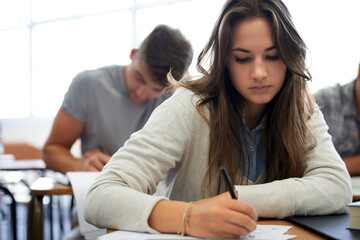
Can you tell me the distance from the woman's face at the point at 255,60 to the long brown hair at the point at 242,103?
2cm

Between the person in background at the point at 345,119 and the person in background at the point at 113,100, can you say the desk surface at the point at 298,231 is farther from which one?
the person in background at the point at 345,119

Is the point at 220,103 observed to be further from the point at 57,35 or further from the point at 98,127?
the point at 57,35

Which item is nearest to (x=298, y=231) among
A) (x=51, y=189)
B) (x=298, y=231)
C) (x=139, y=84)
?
(x=298, y=231)

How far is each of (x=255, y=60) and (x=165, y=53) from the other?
2.92 feet

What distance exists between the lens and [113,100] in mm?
2238

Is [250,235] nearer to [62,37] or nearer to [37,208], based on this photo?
[37,208]

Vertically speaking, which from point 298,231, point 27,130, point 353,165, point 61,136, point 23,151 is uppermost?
point 298,231

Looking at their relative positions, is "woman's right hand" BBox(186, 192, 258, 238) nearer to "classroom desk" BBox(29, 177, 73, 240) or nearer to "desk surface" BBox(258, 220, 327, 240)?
"desk surface" BBox(258, 220, 327, 240)

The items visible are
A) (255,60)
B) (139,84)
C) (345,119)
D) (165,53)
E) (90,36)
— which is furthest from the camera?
(90,36)

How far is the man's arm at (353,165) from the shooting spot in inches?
85.6

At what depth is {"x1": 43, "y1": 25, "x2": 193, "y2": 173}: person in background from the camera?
6.60ft

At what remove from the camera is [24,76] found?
6770mm

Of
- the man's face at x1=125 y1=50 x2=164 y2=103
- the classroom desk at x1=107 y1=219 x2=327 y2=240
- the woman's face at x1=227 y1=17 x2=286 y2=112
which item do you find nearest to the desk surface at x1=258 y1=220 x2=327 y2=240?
the classroom desk at x1=107 y1=219 x2=327 y2=240

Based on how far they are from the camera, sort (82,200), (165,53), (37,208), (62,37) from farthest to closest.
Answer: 1. (62,37)
2. (165,53)
3. (37,208)
4. (82,200)
